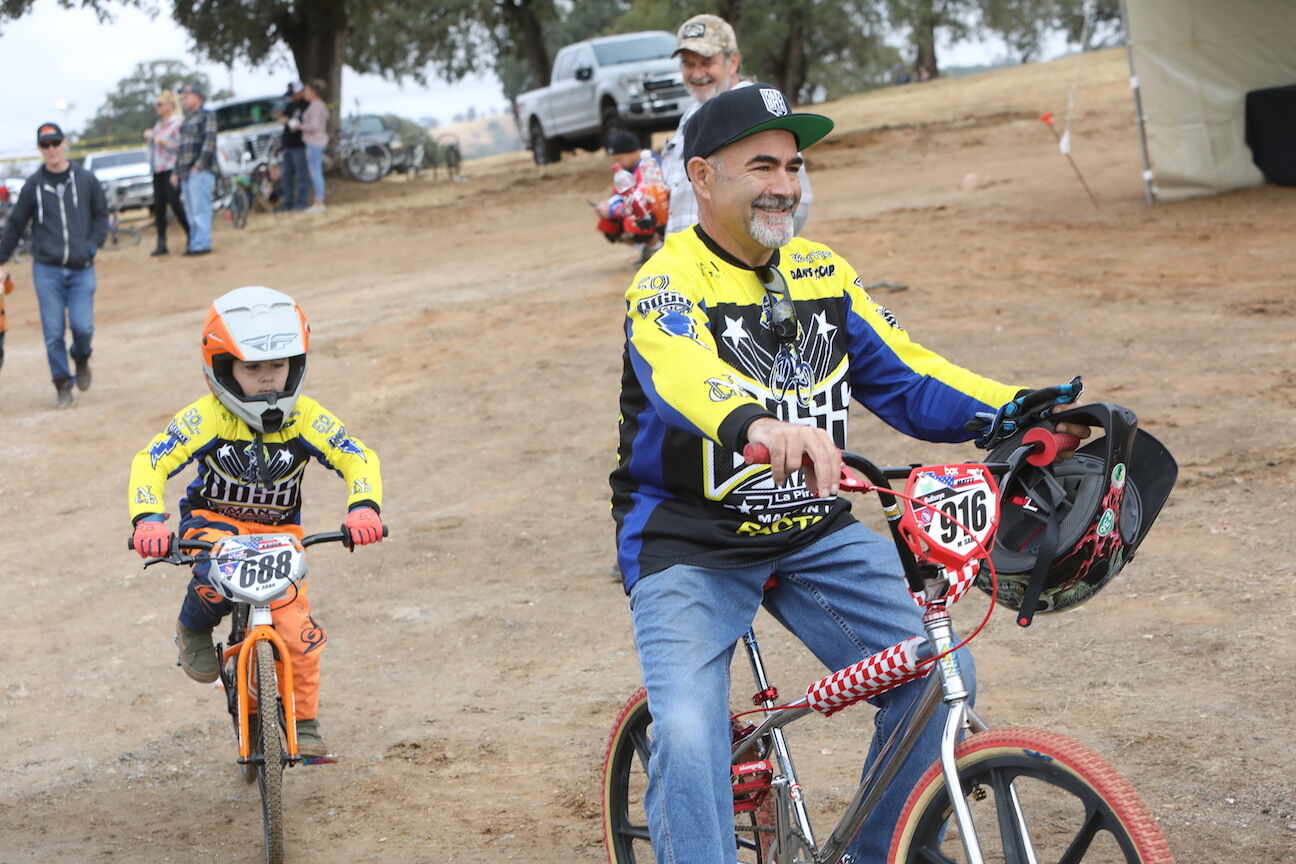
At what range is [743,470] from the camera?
11.3 feet

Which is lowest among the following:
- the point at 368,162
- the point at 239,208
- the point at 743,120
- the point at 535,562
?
the point at 535,562

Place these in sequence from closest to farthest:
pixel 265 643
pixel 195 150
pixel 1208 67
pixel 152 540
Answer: pixel 152 540
pixel 265 643
pixel 1208 67
pixel 195 150

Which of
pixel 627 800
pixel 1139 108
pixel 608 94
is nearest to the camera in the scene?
pixel 627 800

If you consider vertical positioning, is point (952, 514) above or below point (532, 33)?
below

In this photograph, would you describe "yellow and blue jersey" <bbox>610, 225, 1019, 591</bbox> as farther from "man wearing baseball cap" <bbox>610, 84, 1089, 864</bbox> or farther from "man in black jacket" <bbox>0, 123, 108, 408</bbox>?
Answer: "man in black jacket" <bbox>0, 123, 108, 408</bbox>

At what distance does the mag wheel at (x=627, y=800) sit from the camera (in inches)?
150

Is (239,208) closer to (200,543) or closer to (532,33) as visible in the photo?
(532,33)

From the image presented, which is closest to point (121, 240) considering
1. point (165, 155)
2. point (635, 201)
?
point (165, 155)

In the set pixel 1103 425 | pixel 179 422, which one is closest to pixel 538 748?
pixel 179 422

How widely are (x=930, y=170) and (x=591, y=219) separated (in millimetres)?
5271

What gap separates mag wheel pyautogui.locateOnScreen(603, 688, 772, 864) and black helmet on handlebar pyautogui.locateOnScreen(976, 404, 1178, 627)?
1016mm

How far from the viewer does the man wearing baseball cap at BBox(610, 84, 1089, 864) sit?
3.31 meters

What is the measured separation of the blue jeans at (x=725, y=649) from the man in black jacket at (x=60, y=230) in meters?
10.5

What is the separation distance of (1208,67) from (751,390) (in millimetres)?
15094
